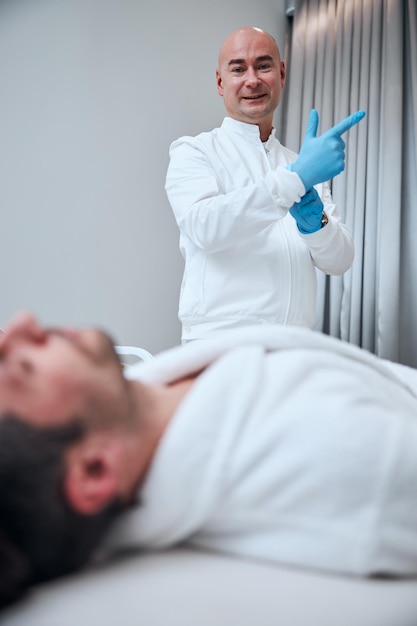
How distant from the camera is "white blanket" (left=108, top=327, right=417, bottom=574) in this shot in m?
0.63

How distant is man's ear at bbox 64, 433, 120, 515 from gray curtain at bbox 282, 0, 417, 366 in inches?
83.2

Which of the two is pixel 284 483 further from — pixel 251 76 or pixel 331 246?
pixel 251 76

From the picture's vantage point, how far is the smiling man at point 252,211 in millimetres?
1658

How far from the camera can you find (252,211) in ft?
5.43

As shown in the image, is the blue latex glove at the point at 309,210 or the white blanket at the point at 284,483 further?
the blue latex glove at the point at 309,210

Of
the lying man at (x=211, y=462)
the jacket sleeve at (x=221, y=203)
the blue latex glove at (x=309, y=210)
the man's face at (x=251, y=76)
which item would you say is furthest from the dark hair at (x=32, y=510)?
the man's face at (x=251, y=76)

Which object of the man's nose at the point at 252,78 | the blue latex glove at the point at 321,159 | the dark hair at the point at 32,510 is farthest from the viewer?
the man's nose at the point at 252,78

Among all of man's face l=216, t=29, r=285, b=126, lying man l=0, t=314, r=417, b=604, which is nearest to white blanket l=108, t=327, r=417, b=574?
lying man l=0, t=314, r=417, b=604

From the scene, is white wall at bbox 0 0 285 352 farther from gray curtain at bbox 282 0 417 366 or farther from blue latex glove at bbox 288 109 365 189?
blue latex glove at bbox 288 109 365 189

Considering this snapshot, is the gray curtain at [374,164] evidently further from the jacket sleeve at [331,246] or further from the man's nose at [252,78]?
the man's nose at [252,78]

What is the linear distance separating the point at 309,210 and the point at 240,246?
23 cm

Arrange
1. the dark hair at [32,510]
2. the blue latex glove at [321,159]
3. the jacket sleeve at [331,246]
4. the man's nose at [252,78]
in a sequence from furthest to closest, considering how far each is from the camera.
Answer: the man's nose at [252,78]
the jacket sleeve at [331,246]
the blue latex glove at [321,159]
the dark hair at [32,510]

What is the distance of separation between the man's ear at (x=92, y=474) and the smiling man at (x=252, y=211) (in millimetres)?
1147

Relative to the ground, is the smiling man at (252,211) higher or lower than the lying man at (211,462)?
higher
